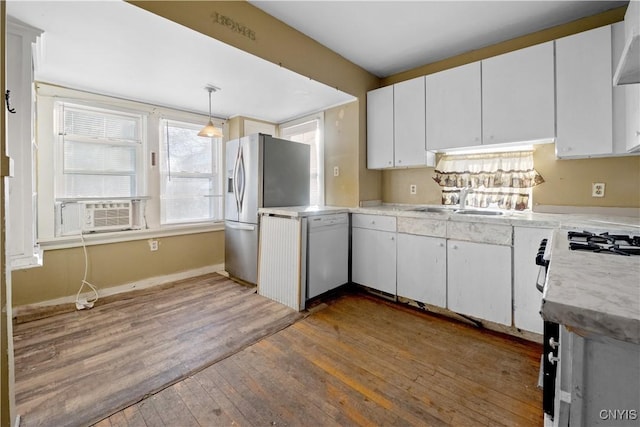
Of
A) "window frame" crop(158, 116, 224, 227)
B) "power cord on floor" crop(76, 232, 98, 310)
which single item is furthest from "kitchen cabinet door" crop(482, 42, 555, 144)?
"power cord on floor" crop(76, 232, 98, 310)

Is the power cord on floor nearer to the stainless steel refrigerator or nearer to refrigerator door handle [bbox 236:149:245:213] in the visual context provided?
the stainless steel refrigerator

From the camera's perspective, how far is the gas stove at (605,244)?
3.33 feet

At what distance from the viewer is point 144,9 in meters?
1.72

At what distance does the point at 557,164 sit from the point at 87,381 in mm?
3785

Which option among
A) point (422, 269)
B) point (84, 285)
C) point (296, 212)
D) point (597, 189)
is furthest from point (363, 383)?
point (84, 285)

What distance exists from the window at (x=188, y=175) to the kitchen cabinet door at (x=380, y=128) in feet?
7.22

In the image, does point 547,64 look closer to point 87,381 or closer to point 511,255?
point 511,255

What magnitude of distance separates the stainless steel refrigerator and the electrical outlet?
2703mm

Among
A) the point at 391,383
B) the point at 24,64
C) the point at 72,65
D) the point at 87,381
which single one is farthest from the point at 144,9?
the point at 391,383

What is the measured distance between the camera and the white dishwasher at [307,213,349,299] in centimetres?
274

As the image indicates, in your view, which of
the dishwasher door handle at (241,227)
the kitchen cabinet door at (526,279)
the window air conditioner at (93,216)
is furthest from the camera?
the dishwasher door handle at (241,227)

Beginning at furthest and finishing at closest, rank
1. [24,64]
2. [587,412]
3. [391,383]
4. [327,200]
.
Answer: [327,200]
[24,64]
[391,383]
[587,412]

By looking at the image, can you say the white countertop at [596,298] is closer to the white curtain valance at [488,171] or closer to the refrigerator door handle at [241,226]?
the white curtain valance at [488,171]

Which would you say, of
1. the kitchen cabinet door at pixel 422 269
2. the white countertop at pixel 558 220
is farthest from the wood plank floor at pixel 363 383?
the white countertop at pixel 558 220
